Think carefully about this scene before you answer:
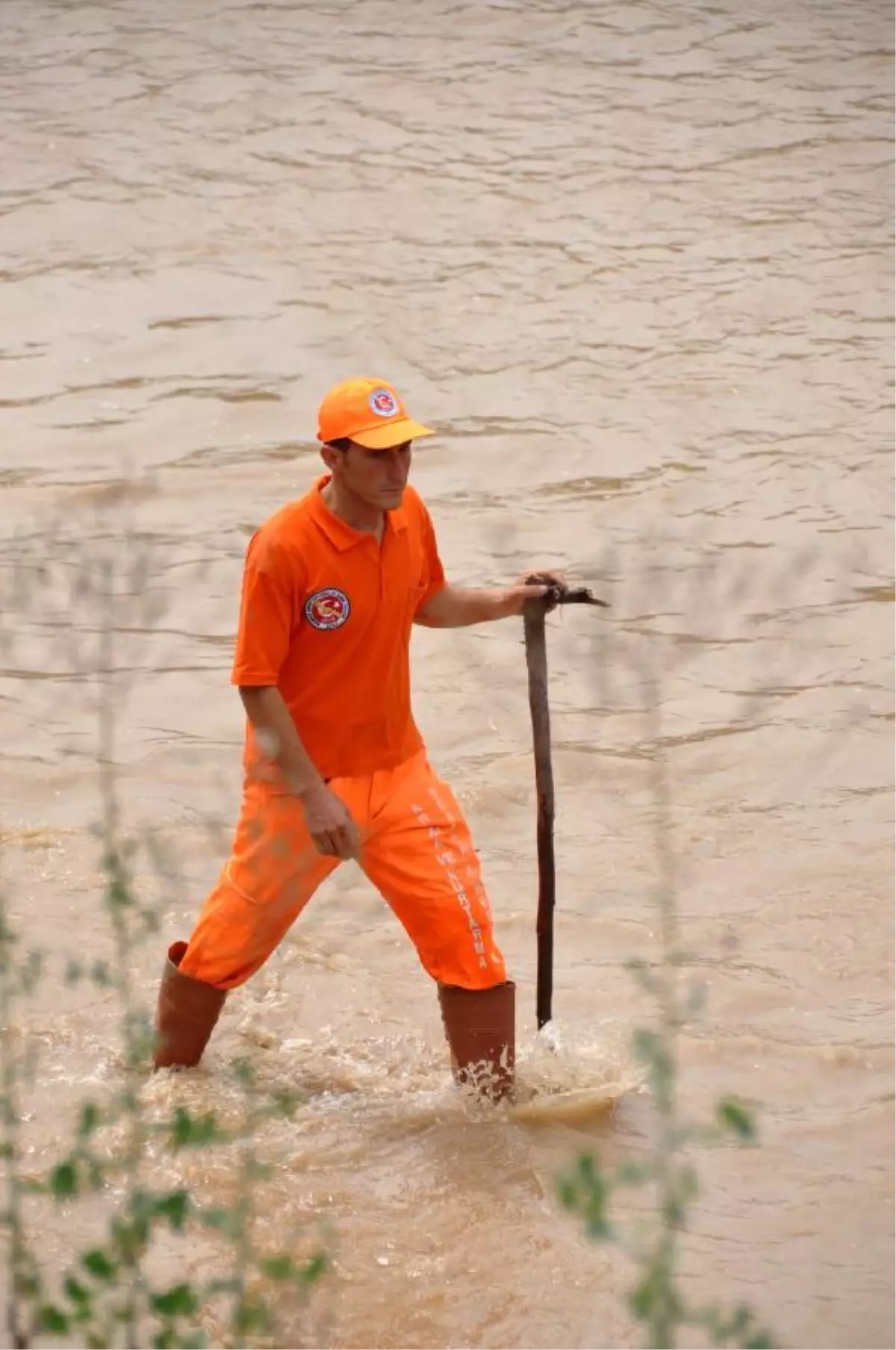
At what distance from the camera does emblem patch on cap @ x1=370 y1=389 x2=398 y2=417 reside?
452 centimetres

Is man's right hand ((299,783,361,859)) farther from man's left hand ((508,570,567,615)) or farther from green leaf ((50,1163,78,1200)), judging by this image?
green leaf ((50,1163,78,1200))

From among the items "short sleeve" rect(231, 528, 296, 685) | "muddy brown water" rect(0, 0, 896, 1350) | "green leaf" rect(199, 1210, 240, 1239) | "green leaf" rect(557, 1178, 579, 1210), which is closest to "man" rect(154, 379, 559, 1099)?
"short sleeve" rect(231, 528, 296, 685)

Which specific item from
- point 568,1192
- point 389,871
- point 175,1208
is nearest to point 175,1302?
point 175,1208

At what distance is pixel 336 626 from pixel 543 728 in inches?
21.9

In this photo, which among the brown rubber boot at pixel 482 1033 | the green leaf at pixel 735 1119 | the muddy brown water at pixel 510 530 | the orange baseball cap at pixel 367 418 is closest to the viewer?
the green leaf at pixel 735 1119

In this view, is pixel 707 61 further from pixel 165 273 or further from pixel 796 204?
pixel 165 273

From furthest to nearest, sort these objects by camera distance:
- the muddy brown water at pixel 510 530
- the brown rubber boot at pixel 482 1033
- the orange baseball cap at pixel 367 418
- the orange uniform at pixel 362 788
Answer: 1. the muddy brown water at pixel 510 530
2. the brown rubber boot at pixel 482 1033
3. the orange uniform at pixel 362 788
4. the orange baseball cap at pixel 367 418

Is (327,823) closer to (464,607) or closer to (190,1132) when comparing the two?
(464,607)

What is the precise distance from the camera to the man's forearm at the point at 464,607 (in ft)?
16.0

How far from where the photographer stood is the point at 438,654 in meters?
8.09

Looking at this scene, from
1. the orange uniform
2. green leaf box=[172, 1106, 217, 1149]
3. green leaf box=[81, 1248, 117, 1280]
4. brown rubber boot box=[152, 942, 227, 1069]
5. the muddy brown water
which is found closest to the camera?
green leaf box=[81, 1248, 117, 1280]

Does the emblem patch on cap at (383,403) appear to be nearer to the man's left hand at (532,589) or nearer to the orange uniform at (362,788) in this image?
the orange uniform at (362,788)

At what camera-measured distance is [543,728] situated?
4.88 metres

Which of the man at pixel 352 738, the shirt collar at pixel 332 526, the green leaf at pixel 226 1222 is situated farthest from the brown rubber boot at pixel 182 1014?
the green leaf at pixel 226 1222
